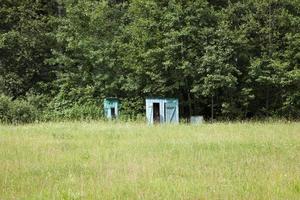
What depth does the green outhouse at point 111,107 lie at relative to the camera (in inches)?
1007

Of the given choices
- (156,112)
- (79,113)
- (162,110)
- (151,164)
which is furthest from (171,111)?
(151,164)

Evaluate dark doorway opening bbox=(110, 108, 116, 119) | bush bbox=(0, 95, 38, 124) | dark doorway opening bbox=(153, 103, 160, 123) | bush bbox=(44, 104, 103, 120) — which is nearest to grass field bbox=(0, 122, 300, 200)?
bush bbox=(0, 95, 38, 124)

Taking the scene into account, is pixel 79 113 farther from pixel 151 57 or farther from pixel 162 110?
pixel 162 110

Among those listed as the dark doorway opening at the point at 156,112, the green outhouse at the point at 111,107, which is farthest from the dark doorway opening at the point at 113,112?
the dark doorway opening at the point at 156,112

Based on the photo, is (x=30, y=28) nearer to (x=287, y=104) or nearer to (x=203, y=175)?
(x=287, y=104)

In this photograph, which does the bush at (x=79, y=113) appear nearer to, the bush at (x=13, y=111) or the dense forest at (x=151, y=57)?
the dense forest at (x=151, y=57)

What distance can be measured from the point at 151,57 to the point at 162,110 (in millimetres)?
2851

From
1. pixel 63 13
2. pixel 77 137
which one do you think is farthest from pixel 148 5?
pixel 77 137

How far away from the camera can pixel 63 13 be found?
97.7 ft

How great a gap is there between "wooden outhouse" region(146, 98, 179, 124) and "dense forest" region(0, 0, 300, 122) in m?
1.26

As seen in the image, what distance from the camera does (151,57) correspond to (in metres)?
24.2

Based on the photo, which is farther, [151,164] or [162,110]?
[162,110]

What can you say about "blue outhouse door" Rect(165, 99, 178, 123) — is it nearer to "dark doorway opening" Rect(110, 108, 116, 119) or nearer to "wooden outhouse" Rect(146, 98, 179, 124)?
"wooden outhouse" Rect(146, 98, 179, 124)

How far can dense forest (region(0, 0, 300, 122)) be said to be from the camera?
Answer: 23.5 m
